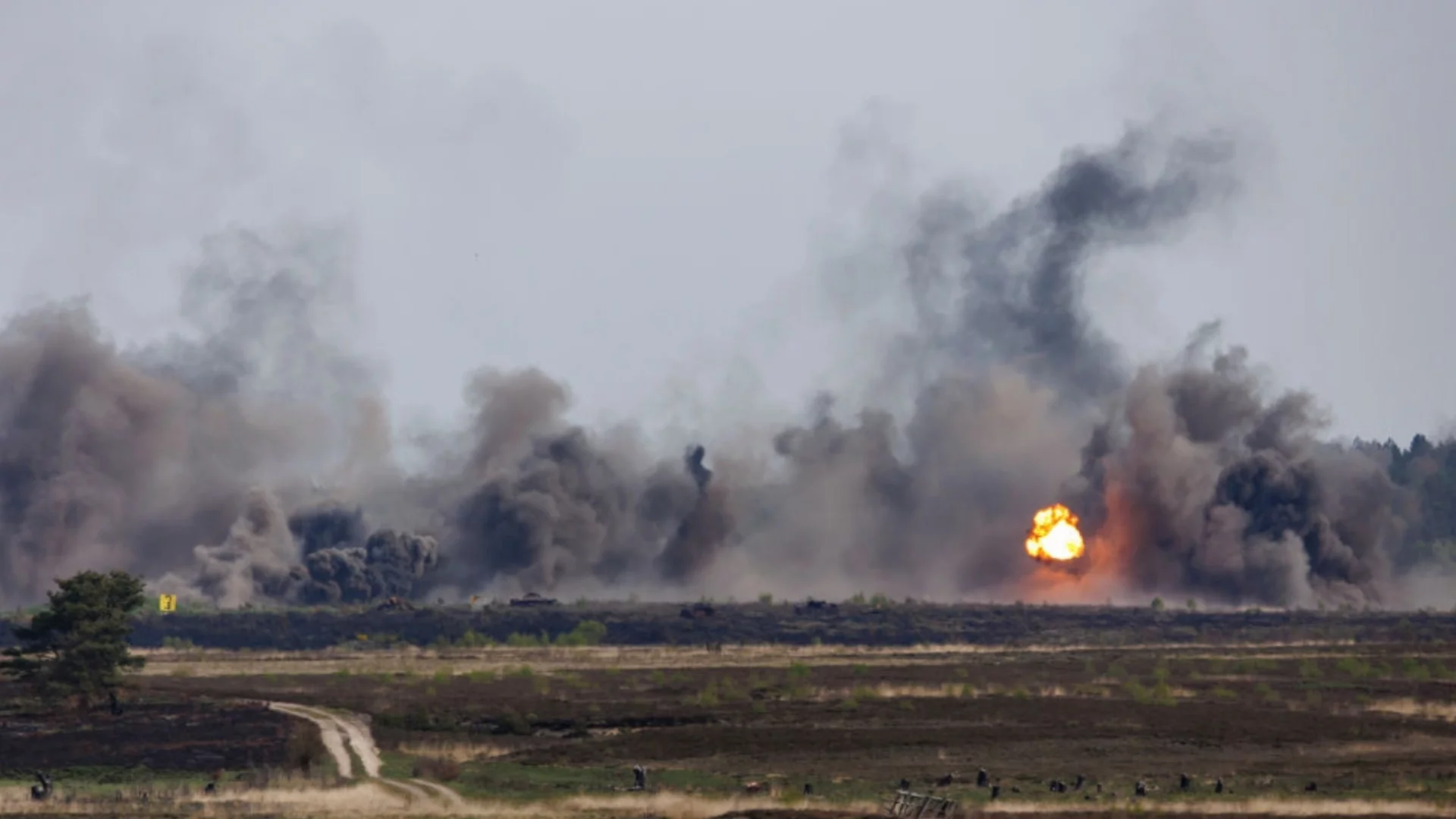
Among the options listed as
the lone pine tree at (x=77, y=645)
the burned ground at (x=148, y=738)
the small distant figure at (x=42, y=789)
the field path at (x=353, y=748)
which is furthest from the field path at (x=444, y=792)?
the lone pine tree at (x=77, y=645)

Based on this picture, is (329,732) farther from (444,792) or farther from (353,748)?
(444,792)

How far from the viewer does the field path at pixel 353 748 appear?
70.3 metres

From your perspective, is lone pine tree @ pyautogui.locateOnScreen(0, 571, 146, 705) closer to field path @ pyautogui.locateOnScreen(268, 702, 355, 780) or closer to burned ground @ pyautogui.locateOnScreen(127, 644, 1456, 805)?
burned ground @ pyautogui.locateOnScreen(127, 644, 1456, 805)

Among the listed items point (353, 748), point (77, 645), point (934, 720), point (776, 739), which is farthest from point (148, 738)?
point (934, 720)

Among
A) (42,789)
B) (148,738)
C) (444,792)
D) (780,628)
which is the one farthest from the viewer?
(780,628)

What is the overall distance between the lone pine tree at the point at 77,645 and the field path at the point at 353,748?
352 inches

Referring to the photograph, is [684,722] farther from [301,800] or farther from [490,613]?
[490,613]

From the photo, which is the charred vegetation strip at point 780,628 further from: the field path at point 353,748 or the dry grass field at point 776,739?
the field path at point 353,748

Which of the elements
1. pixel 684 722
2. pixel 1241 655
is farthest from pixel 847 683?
pixel 1241 655

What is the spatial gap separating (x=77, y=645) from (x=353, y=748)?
1122 inches

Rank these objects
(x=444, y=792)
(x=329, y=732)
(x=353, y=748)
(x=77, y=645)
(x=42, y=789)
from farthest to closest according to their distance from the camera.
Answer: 1. (x=77, y=645)
2. (x=329, y=732)
3. (x=353, y=748)
4. (x=42, y=789)
5. (x=444, y=792)

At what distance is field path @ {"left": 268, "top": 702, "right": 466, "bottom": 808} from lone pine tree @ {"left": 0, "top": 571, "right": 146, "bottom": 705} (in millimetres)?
8945

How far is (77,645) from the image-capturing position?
107 m

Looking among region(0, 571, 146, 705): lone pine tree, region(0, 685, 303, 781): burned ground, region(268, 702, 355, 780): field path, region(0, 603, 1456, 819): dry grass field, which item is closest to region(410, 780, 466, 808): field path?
region(0, 603, 1456, 819): dry grass field
